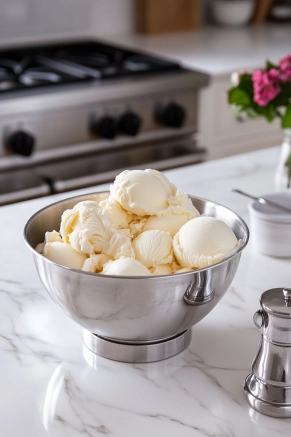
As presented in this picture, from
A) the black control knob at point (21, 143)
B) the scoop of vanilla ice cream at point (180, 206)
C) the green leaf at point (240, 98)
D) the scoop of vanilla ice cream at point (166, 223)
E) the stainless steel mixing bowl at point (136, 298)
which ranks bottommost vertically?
the black control knob at point (21, 143)

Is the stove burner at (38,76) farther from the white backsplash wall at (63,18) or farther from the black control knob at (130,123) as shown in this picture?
the white backsplash wall at (63,18)

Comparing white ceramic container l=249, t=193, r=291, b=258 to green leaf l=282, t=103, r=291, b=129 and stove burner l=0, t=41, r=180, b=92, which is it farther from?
stove burner l=0, t=41, r=180, b=92

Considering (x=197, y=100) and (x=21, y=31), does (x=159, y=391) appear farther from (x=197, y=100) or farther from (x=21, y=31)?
(x=21, y=31)

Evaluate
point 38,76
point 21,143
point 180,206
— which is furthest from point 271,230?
point 38,76

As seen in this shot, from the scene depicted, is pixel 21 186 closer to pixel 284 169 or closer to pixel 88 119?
pixel 88 119

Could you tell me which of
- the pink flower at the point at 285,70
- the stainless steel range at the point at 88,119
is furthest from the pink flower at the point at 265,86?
the stainless steel range at the point at 88,119

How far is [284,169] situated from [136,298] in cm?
74

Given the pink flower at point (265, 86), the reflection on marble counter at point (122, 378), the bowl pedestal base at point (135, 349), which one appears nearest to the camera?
the reflection on marble counter at point (122, 378)

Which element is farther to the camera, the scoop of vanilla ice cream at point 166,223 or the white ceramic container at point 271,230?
the white ceramic container at point 271,230

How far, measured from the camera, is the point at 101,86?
2080 mm

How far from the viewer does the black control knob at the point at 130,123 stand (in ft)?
7.07

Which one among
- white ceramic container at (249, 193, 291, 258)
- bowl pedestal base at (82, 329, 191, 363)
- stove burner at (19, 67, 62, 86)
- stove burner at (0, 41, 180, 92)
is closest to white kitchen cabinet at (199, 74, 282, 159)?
stove burner at (0, 41, 180, 92)

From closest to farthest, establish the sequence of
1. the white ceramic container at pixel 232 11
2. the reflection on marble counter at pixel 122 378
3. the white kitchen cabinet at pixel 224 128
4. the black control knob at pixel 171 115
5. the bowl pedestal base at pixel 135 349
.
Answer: the reflection on marble counter at pixel 122 378 < the bowl pedestal base at pixel 135 349 < the black control knob at pixel 171 115 < the white kitchen cabinet at pixel 224 128 < the white ceramic container at pixel 232 11

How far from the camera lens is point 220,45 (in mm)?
2762
